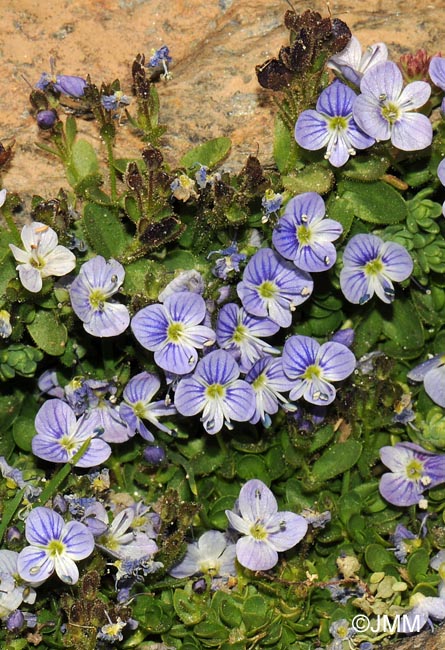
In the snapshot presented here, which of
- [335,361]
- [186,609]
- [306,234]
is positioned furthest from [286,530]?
[306,234]

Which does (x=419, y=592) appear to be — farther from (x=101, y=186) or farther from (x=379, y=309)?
(x=101, y=186)

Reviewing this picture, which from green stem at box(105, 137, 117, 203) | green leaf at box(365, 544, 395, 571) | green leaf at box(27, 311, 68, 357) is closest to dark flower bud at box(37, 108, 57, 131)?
green stem at box(105, 137, 117, 203)

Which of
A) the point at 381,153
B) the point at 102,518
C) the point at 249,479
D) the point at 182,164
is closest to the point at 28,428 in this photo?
the point at 102,518

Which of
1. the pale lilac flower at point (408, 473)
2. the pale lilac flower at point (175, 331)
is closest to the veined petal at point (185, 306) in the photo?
the pale lilac flower at point (175, 331)

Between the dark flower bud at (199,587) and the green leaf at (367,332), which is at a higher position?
the green leaf at (367,332)

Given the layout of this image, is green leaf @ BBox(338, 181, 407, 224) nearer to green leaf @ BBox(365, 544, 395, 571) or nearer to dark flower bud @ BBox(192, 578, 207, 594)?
green leaf @ BBox(365, 544, 395, 571)

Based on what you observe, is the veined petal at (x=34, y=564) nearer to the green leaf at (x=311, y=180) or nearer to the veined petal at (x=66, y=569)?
the veined petal at (x=66, y=569)

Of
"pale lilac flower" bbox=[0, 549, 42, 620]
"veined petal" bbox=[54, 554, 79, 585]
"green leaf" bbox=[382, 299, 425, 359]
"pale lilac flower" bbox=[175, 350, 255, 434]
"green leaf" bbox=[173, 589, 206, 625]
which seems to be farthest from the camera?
"green leaf" bbox=[382, 299, 425, 359]
